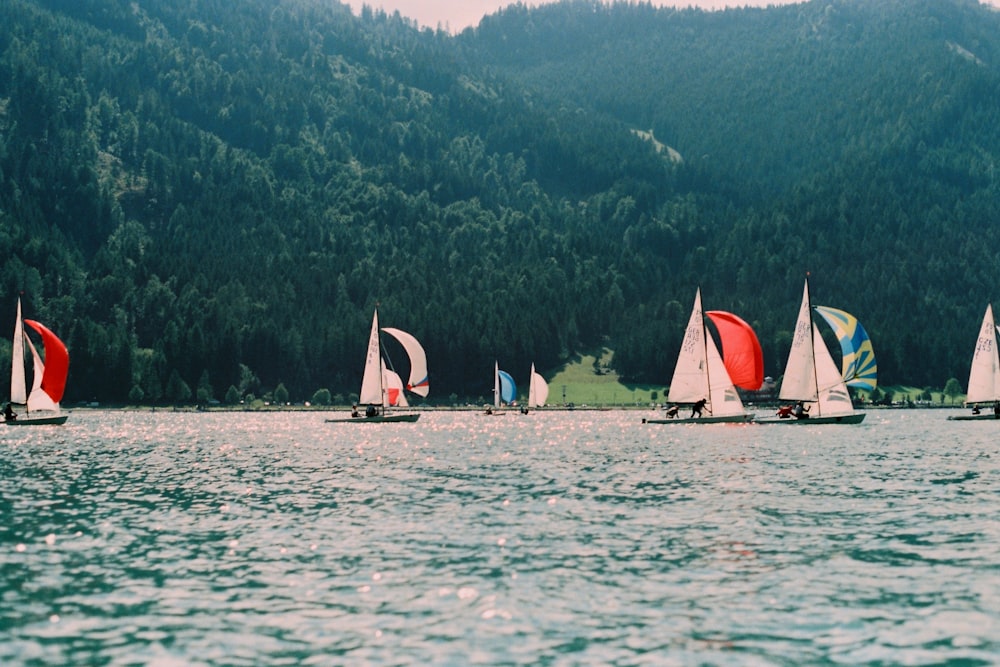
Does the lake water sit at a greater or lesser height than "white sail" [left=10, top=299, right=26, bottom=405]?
lesser

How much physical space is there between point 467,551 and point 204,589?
372 inches

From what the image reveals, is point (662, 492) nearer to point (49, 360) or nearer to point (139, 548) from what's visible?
point (139, 548)

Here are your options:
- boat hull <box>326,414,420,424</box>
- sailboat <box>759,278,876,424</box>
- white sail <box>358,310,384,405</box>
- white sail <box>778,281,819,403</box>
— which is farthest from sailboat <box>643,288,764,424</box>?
white sail <box>358,310,384,405</box>

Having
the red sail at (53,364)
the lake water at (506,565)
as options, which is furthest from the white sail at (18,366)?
the lake water at (506,565)

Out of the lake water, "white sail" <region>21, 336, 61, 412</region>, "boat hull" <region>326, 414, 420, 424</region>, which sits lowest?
A: the lake water

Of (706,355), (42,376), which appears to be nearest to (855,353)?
(706,355)

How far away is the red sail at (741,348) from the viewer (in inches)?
4601

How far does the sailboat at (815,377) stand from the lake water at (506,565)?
43362 millimetres

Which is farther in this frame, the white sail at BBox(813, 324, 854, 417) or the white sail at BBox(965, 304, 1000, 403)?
the white sail at BBox(965, 304, 1000, 403)

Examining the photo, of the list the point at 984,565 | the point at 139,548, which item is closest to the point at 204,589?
the point at 139,548

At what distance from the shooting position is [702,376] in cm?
11994

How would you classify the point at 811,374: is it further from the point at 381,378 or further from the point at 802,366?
the point at 381,378

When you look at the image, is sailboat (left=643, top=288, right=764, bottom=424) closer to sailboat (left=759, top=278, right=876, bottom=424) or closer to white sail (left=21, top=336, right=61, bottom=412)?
sailboat (left=759, top=278, right=876, bottom=424)

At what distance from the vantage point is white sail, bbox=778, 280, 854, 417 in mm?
116812
